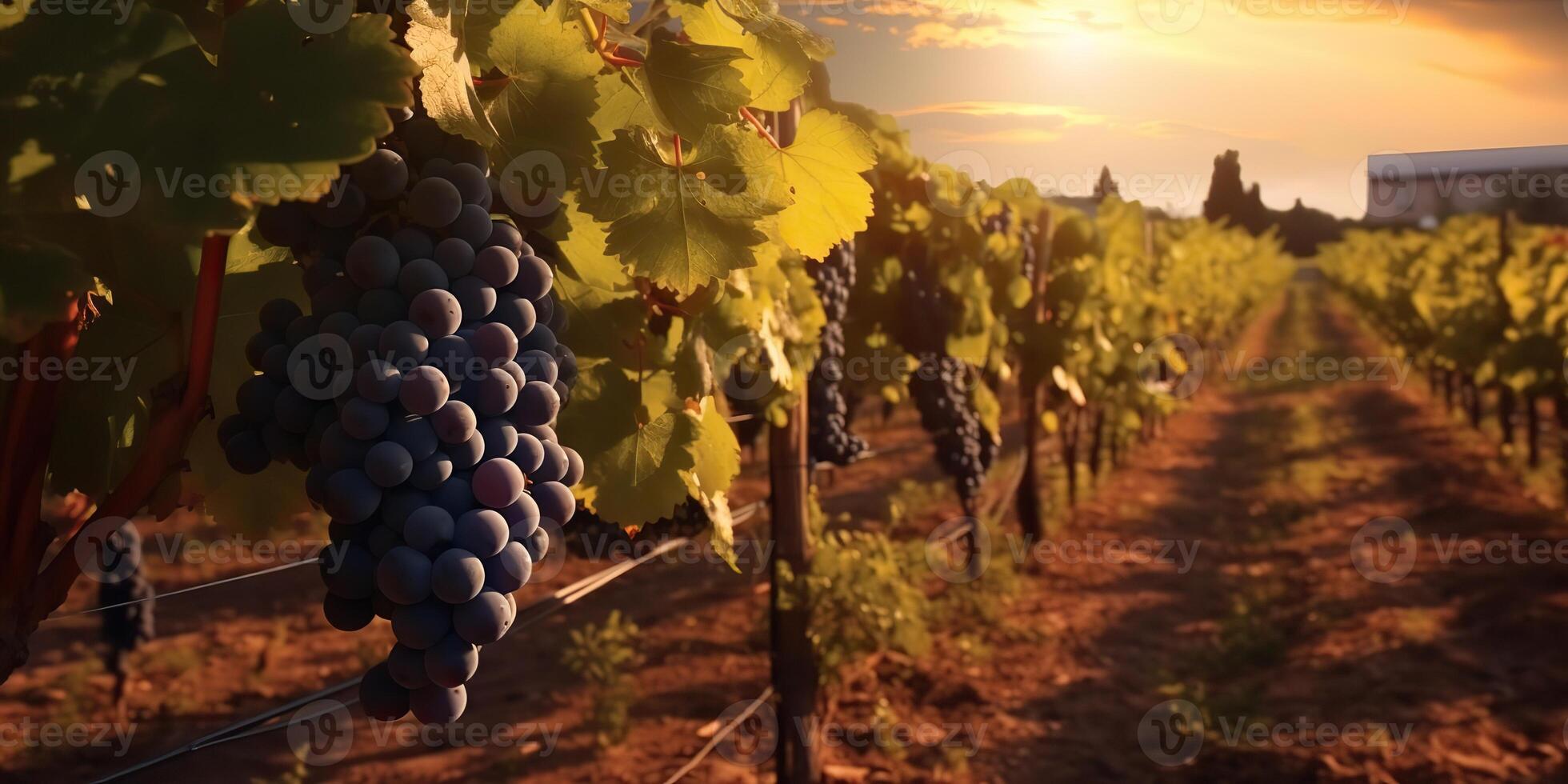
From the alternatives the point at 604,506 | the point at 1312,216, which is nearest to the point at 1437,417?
the point at 604,506

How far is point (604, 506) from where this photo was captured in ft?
5.25

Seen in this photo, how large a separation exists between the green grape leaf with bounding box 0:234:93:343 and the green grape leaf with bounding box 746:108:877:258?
0.82 metres

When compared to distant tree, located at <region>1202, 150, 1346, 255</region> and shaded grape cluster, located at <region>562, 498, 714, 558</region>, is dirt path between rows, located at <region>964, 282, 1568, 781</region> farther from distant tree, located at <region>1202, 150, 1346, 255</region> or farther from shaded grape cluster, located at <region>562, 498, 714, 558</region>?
distant tree, located at <region>1202, 150, 1346, 255</region>

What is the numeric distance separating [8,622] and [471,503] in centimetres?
46

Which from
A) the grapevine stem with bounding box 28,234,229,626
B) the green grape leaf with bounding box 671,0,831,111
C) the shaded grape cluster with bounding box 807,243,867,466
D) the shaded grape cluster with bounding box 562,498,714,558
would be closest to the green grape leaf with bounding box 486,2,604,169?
the green grape leaf with bounding box 671,0,831,111

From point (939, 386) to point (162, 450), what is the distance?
4.67 metres

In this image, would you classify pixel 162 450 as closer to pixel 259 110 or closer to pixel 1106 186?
pixel 259 110

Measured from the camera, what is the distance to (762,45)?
4.56ft

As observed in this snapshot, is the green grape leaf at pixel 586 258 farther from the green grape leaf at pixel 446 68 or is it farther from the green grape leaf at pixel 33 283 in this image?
the green grape leaf at pixel 33 283

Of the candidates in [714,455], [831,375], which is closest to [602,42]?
[714,455]

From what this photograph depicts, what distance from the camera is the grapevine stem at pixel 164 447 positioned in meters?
1.04

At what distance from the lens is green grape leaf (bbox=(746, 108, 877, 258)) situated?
1527 millimetres

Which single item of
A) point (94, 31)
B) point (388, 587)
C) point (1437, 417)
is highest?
point (94, 31)

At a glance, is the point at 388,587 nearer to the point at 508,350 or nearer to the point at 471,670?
the point at 471,670
